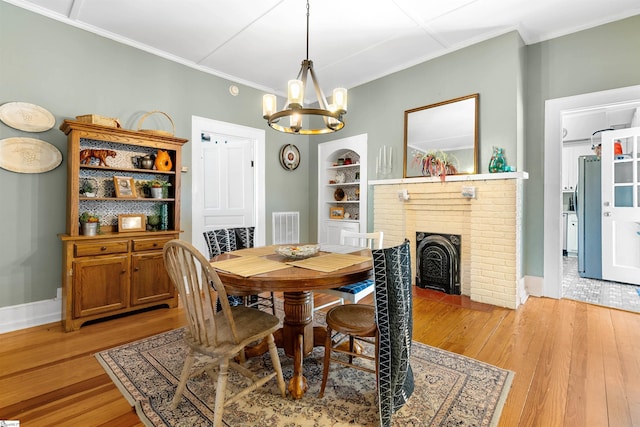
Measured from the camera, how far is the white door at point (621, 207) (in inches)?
139

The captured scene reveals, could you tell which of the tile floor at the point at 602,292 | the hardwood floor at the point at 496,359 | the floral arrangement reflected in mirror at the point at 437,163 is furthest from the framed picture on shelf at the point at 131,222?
the tile floor at the point at 602,292

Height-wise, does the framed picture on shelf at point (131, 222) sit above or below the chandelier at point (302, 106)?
below

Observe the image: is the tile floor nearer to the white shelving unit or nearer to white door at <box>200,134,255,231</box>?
the white shelving unit

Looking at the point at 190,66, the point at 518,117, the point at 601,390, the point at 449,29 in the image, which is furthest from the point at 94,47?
the point at 601,390

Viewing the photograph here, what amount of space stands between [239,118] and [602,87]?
4.08 meters

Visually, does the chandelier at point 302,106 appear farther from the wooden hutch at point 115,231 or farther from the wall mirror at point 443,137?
the wall mirror at point 443,137

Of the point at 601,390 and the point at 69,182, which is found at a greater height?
the point at 69,182

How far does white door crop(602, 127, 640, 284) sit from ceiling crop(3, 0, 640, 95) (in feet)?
5.06

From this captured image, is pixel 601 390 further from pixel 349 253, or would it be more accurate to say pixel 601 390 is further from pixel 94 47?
pixel 94 47

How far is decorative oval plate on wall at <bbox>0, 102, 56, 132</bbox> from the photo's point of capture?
2.51 metres

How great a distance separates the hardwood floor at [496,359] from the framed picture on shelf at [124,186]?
120cm

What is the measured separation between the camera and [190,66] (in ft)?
12.1

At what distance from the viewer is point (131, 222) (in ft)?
9.82

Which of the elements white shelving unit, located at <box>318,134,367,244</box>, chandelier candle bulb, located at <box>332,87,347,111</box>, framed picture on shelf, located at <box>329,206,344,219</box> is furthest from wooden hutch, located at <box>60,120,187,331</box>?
framed picture on shelf, located at <box>329,206,344,219</box>
